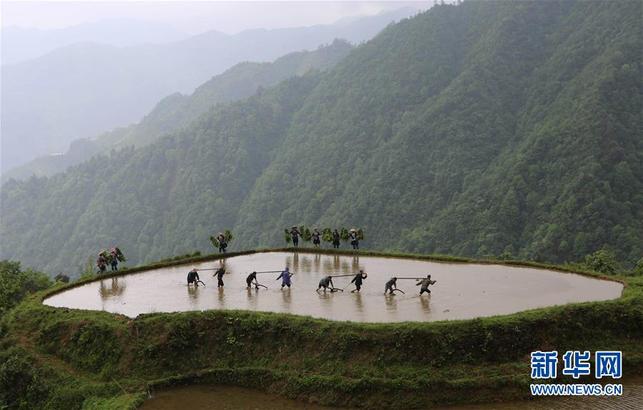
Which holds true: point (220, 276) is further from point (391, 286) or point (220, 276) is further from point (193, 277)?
point (391, 286)

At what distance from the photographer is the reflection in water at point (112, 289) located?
28788mm

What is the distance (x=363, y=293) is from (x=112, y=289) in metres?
13.3

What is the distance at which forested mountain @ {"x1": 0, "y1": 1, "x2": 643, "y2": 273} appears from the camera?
82438 millimetres

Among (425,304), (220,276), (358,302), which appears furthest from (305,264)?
(425,304)

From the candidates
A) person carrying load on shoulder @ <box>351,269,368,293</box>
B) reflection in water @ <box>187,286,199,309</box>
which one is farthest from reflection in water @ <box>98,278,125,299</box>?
person carrying load on shoulder @ <box>351,269,368,293</box>

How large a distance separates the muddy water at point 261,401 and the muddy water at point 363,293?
431 centimetres

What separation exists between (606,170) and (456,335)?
68.3m

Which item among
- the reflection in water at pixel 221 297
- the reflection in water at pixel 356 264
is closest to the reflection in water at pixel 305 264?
the reflection in water at pixel 356 264

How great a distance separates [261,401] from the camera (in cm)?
1972

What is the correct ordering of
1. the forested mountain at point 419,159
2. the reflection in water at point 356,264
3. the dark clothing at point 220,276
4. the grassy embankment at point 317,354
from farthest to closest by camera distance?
the forested mountain at point 419,159
the reflection in water at point 356,264
the dark clothing at point 220,276
the grassy embankment at point 317,354

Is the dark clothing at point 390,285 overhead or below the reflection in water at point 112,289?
overhead

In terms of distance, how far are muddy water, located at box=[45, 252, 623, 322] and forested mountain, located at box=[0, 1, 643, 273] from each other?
4572 centimetres

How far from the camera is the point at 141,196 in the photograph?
155875 millimetres

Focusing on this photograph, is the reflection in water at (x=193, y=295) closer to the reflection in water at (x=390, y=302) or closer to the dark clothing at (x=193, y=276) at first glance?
the dark clothing at (x=193, y=276)
